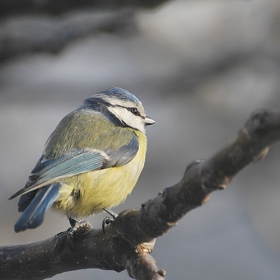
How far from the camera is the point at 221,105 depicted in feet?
14.0

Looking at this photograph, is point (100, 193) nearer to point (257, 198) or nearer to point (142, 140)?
point (142, 140)

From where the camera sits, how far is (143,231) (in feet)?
5.96

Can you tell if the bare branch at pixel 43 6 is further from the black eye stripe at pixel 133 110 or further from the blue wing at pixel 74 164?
the black eye stripe at pixel 133 110

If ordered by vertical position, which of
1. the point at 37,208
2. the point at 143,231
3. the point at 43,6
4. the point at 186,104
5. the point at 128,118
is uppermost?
the point at 186,104

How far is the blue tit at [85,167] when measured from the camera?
244cm

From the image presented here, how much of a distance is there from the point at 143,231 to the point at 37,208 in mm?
603

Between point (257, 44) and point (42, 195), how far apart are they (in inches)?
83.9

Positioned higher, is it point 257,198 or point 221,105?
point 221,105

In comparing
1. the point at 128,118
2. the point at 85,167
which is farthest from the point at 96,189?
the point at 128,118

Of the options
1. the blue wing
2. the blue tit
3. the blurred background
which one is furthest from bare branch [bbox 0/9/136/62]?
the blue wing

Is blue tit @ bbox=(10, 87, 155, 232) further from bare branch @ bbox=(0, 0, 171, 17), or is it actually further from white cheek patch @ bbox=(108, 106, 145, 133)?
bare branch @ bbox=(0, 0, 171, 17)

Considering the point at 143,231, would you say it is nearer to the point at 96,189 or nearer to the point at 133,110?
the point at 96,189

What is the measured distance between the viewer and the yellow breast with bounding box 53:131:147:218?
262 centimetres

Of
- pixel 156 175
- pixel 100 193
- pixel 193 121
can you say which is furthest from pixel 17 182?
pixel 100 193
